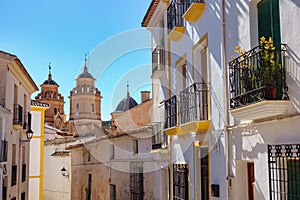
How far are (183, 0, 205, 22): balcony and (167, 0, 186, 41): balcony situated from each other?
0.71 metres

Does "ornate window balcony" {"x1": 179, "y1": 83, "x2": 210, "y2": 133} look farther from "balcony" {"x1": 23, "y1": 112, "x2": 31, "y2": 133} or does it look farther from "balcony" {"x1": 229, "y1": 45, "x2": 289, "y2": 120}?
"balcony" {"x1": 23, "y1": 112, "x2": 31, "y2": 133}

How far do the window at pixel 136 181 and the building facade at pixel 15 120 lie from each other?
15.1 feet

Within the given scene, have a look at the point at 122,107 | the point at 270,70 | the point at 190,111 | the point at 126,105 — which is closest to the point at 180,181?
the point at 190,111

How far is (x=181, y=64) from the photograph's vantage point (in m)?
11.5

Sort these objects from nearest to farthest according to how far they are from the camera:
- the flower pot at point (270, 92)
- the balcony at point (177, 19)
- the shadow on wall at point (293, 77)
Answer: the shadow on wall at point (293, 77) < the flower pot at point (270, 92) < the balcony at point (177, 19)

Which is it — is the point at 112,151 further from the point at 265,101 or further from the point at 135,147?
the point at 265,101

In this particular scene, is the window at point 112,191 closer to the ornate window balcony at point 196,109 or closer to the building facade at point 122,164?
the building facade at point 122,164

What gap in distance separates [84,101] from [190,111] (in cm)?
4785

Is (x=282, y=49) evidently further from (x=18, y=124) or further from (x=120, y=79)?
(x=18, y=124)

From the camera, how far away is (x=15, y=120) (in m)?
16.0

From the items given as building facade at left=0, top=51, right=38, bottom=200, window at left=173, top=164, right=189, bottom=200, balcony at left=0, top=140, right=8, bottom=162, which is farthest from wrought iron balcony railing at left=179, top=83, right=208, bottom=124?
building facade at left=0, top=51, right=38, bottom=200

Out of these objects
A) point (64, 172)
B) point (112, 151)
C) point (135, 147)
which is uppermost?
point (135, 147)

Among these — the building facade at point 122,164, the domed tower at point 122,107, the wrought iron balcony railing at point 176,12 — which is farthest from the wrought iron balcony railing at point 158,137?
the domed tower at point 122,107

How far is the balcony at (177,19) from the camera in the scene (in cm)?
1080
